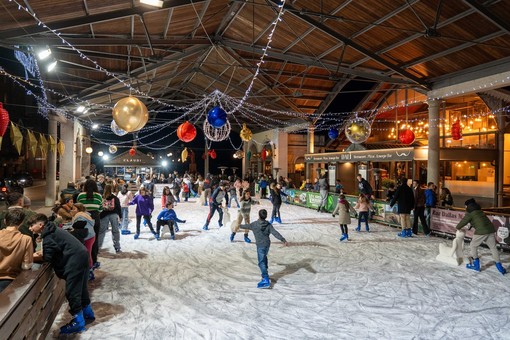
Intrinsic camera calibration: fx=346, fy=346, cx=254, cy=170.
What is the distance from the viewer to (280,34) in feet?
39.5

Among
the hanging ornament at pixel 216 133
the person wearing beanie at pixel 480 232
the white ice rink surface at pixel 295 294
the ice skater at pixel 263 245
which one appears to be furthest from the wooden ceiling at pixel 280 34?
the ice skater at pixel 263 245

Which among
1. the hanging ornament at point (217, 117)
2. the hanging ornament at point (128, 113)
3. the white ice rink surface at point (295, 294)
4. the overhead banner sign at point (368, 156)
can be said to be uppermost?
the hanging ornament at point (217, 117)

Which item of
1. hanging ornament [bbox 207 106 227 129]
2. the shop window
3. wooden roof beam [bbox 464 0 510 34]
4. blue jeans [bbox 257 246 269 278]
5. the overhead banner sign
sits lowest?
blue jeans [bbox 257 246 269 278]

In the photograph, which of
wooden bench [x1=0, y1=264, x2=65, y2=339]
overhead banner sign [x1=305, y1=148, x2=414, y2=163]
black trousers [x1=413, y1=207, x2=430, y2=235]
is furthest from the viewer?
overhead banner sign [x1=305, y1=148, x2=414, y2=163]

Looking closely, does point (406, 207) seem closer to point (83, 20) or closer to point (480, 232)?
point (480, 232)

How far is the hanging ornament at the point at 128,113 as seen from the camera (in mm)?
6594

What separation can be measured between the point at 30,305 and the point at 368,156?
13.4 m

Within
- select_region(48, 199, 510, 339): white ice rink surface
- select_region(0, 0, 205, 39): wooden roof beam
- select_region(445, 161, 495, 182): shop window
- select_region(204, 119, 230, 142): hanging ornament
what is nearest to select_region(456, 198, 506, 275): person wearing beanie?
select_region(48, 199, 510, 339): white ice rink surface

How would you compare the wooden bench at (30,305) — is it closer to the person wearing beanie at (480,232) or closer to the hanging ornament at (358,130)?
the person wearing beanie at (480,232)

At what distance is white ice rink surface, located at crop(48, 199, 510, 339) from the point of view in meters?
3.86

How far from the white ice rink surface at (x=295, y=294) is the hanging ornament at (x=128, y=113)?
261 cm

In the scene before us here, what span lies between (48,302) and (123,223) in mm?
5916

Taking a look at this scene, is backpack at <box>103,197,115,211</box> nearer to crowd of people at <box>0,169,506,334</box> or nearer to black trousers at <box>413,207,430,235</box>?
crowd of people at <box>0,169,506,334</box>

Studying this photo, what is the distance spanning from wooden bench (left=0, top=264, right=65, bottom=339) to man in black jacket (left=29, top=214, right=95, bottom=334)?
142mm
